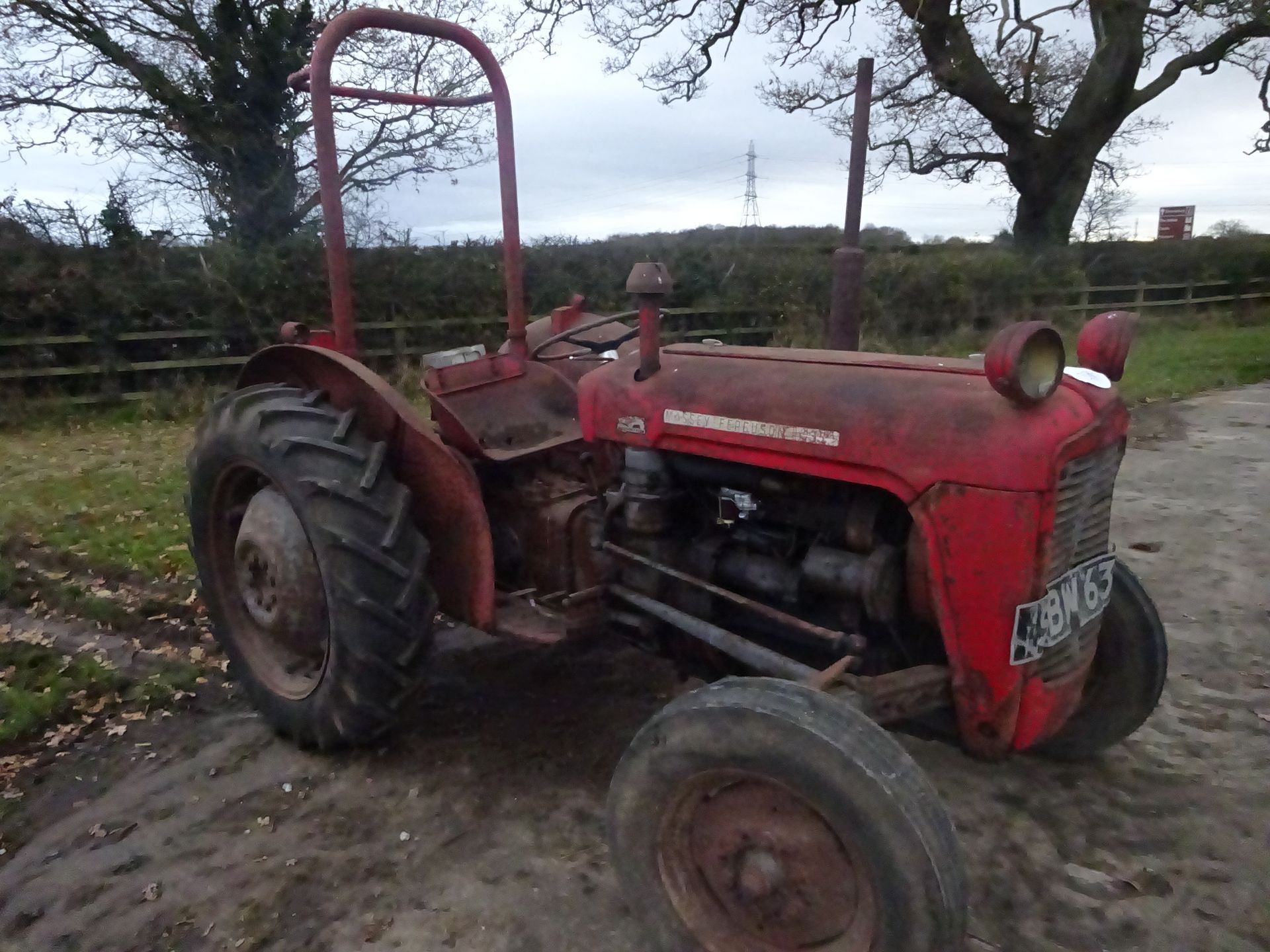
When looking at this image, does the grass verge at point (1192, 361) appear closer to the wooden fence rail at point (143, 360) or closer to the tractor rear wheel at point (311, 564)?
the wooden fence rail at point (143, 360)

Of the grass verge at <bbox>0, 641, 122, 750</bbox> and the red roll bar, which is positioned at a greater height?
the red roll bar

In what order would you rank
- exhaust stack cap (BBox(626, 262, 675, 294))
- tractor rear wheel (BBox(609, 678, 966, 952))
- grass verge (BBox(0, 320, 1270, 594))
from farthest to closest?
1. grass verge (BBox(0, 320, 1270, 594))
2. exhaust stack cap (BBox(626, 262, 675, 294))
3. tractor rear wheel (BBox(609, 678, 966, 952))

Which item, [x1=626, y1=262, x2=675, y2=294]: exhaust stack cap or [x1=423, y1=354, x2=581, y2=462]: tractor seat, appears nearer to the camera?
[x1=626, y1=262, x2=675, y2=294]: exhaust stack cap

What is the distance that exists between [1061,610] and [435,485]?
1732mm

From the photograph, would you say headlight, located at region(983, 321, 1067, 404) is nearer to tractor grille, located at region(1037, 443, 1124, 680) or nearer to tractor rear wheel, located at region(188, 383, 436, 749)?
tractor grille, located at region(1037, 443, 1124, 680)

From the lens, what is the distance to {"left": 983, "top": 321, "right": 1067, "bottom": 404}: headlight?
6.33 feet

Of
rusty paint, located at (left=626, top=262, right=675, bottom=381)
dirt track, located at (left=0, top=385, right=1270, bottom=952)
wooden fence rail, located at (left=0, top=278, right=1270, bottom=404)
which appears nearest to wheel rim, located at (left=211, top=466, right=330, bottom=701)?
dirt track, located at (left=0, top=385, right=1270, bottom=952)

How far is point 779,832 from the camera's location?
1922 mm

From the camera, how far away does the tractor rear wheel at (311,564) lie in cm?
265

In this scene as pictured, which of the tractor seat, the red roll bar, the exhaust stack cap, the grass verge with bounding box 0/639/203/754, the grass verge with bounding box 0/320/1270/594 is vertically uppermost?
the red roll bar

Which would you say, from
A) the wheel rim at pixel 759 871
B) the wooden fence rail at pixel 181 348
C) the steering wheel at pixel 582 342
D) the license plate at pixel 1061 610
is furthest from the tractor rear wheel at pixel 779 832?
the wooden fence rail at pixel 181 348

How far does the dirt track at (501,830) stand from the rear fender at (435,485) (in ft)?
1.69

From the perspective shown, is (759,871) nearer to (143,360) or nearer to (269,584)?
(269,584)

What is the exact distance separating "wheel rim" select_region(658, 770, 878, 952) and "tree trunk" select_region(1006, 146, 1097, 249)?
633 inches
